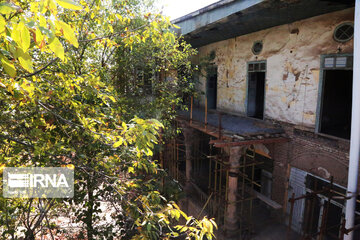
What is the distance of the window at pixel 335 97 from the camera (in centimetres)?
634

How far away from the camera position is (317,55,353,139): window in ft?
20.8

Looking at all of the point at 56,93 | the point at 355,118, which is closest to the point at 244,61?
the point at 355,118

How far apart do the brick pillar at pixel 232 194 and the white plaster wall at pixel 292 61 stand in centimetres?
219

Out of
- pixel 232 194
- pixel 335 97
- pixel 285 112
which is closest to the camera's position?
pixel 232 194

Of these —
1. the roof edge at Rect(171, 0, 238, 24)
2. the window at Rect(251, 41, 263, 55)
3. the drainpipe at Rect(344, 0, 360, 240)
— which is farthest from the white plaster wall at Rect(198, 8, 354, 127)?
the roof edge at Rect(171, 0, 238, 24)

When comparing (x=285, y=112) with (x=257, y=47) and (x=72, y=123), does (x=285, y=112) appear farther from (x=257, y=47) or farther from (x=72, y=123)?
(x=72, y=123)

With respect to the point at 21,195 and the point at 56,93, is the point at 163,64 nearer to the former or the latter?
the point at 56,93

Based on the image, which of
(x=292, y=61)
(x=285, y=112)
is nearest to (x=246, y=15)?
(x=292, y=61)

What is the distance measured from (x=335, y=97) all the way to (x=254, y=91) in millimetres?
A: 2758

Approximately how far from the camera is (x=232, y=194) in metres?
7.40

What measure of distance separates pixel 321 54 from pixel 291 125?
2.23 meters

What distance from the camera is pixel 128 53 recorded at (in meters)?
7.61

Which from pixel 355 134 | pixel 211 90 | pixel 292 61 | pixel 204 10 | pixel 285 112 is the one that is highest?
pixel 204 10

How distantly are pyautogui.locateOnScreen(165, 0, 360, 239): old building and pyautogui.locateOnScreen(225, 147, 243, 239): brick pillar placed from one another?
0.03 meters
